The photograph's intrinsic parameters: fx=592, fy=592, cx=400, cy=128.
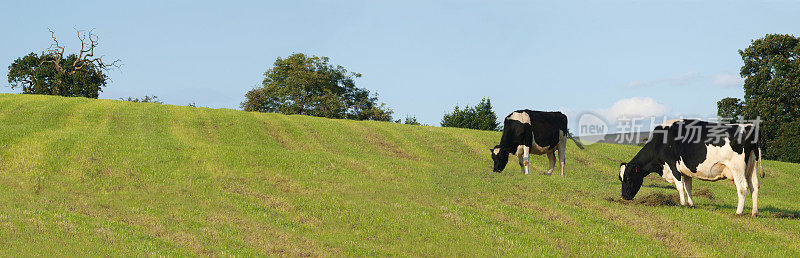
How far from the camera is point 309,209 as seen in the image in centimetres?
1914

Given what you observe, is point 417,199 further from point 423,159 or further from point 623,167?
point 423,159

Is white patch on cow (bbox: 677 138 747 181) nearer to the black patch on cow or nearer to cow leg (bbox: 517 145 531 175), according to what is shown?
cow leg (bbox: 517 145 531 175)

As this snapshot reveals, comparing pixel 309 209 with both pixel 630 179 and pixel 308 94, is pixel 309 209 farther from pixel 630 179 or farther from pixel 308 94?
pixel 308 94

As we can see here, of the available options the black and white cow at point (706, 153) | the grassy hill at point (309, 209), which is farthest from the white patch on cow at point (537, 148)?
the black and white cow at point (706, 153)

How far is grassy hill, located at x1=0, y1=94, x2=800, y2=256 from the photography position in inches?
591

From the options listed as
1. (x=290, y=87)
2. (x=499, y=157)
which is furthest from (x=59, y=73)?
(x=499, y=157)


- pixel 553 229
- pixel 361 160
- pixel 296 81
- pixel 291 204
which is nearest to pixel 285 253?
pixel 291 204

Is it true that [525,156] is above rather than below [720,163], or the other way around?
below

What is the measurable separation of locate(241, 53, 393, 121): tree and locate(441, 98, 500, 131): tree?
9.16 m

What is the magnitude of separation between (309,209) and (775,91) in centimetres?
5762

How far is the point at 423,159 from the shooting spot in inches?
1676

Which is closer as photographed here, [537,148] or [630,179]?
[630,179]

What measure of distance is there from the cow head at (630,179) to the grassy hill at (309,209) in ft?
2.39

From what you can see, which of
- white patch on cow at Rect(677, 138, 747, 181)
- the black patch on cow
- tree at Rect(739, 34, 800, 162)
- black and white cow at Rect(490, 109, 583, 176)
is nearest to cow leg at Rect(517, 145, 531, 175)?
black and white cow at Rect(490, 109, 583, 176)
